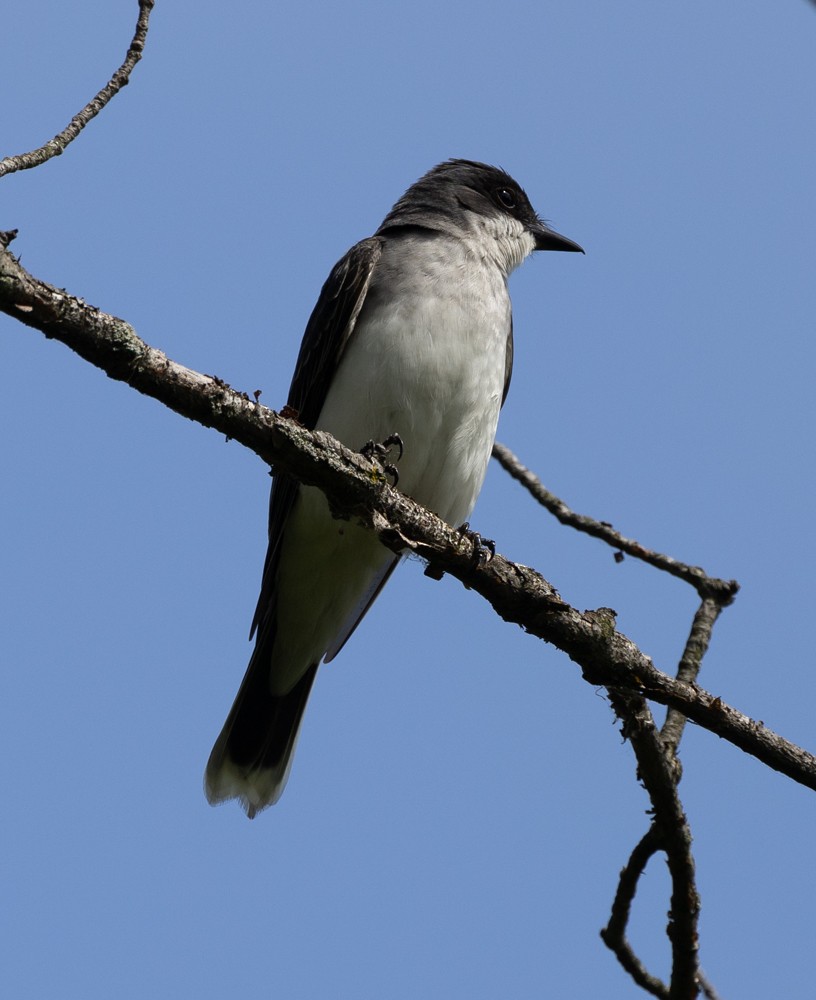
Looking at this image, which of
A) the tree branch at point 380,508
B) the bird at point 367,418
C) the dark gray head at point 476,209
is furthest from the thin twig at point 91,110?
the dark gray head at point 476,209

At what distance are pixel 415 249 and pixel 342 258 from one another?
478mm

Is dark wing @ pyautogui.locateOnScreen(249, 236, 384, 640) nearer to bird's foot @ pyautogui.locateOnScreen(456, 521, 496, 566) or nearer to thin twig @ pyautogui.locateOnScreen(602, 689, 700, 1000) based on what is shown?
bird's foot @ pyautogui.locateOnScreen(456, 521, 496, 566)

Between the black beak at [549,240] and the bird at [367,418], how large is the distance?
0.77m

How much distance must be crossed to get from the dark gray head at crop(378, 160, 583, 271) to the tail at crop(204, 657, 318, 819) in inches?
114

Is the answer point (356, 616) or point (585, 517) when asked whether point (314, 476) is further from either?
point (356, 616)

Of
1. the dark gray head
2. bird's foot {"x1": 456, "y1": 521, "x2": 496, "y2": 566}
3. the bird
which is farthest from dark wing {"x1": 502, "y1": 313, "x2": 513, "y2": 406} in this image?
bird's foot {"x1": 456, "y1": 521, "x2": 496, "y2": 566}

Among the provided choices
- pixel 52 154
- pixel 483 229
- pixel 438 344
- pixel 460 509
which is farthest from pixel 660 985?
pixel 483 229

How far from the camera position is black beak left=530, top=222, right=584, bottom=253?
848 cm

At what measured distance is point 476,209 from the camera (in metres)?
7.96

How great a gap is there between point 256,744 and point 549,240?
406 cm

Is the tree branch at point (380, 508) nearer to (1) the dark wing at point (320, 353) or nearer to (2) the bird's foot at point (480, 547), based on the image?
(2) the bird's foot at point (480, 547)

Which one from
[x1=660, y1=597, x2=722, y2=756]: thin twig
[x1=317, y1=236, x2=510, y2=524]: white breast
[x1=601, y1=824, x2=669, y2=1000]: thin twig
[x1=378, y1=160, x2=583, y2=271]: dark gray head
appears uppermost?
[x1=378, y1=160, x2=583, y2=271]: dark gray head

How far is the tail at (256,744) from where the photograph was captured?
23.2ft

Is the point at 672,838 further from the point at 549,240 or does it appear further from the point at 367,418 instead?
the point at 549,240
